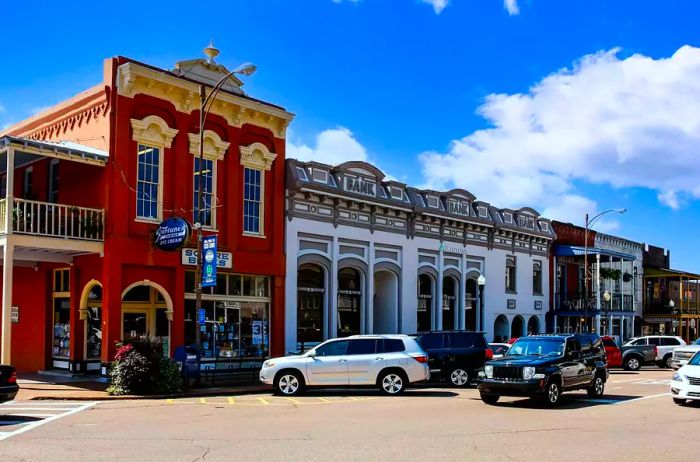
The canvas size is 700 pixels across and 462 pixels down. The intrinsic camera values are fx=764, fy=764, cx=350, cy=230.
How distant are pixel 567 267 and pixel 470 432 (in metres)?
34.7

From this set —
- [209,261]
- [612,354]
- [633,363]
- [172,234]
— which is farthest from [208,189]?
[633,363]

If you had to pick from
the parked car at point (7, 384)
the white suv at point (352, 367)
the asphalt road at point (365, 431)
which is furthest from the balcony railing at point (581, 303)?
the parked car at point (7, 384)

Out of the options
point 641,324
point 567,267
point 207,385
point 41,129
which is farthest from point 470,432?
A: point 641,324

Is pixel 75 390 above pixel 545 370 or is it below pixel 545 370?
below

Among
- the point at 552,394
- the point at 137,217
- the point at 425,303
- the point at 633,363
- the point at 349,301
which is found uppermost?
the point at 137,217

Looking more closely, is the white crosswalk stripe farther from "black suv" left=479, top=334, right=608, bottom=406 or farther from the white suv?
"black suv" left=479, top=334, right=608, bottom=406

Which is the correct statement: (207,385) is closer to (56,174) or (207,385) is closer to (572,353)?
(56,174)

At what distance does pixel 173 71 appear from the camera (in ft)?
84.1

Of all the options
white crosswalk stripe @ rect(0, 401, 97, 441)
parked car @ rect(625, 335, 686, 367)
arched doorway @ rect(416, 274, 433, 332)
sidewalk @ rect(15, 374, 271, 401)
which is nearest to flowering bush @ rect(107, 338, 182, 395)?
sidewalk @ rect(15, 374, 271, 401)

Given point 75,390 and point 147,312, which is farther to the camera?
point 147,312

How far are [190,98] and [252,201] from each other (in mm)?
4409

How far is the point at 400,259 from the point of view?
3384 cm

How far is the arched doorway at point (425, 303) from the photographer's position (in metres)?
35.4

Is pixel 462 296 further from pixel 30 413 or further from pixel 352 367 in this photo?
pixel 30 413
